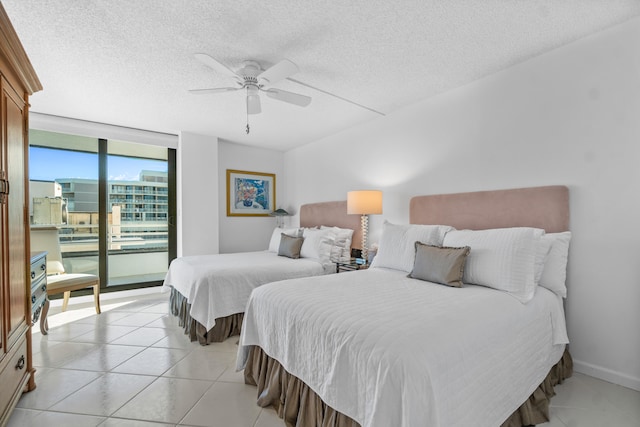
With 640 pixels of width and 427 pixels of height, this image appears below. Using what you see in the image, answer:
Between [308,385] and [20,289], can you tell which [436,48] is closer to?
[308,385]

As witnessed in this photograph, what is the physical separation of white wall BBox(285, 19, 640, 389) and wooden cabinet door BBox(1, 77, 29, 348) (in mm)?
3270

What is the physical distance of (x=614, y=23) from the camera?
199cm

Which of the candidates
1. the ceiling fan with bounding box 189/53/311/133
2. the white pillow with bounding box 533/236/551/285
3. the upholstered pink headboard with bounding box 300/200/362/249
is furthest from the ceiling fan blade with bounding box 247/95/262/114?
the white pillow with bounding box 533/236/551/285

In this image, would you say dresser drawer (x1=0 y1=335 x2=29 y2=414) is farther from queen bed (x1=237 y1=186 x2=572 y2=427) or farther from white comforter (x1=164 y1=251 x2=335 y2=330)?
queen bed (x1=237 y1=186 x2=572 y2=427)

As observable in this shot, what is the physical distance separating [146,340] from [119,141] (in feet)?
9.55

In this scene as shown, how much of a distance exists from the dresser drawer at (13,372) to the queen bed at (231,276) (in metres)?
1.09

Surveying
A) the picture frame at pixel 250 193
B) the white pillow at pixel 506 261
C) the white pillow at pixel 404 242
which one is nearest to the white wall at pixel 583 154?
the white pillow at pixel 506 261

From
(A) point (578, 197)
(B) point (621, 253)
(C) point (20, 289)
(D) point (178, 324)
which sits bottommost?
(D) point (178, 324)

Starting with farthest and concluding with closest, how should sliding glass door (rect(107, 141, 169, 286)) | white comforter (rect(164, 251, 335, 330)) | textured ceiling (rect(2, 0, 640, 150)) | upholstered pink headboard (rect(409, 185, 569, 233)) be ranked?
sliding glass door (rect(107, 141, 169, 286)), white comforter (rect(164, 251, 335, 330)), upholstered pink headboard (rect(409, 185, 569, 233)), textured ceiling (rect(2, 0, 640, 150))

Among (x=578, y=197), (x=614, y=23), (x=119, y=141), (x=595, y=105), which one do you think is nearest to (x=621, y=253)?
(x=578, y=197)

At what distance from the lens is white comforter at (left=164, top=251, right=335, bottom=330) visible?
275 centimetres

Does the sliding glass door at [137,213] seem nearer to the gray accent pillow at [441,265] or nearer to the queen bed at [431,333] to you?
the queen bed at [431,333]

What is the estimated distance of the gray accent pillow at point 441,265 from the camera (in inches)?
80.0

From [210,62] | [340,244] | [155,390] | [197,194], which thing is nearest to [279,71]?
[210,62]
